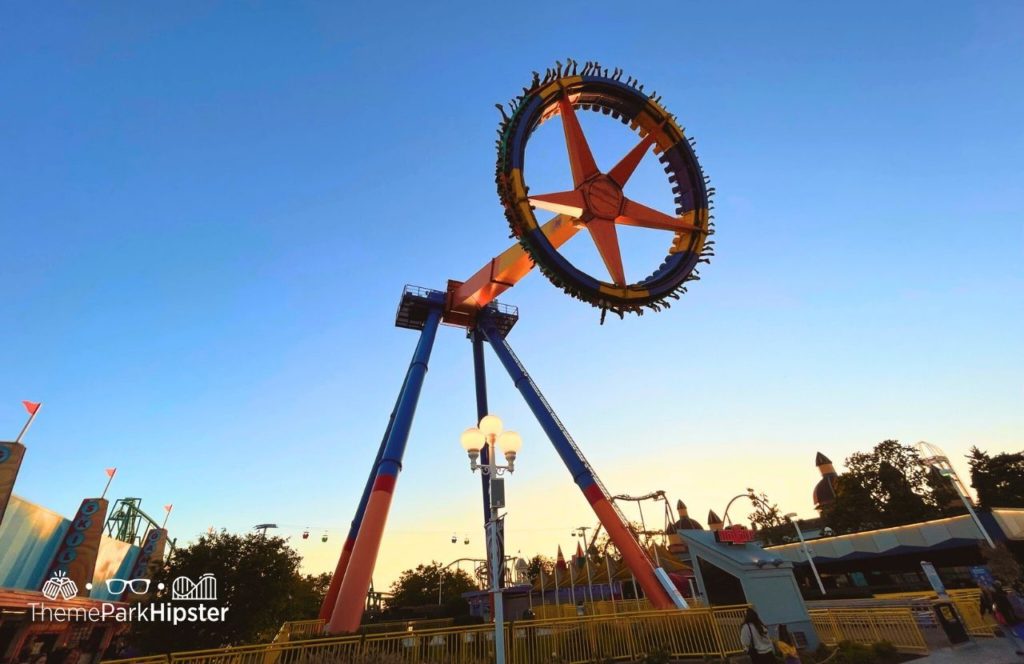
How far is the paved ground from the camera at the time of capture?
1100 centimetres

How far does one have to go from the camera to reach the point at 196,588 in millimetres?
18391

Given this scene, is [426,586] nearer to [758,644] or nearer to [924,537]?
[924,537]

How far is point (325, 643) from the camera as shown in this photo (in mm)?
10781

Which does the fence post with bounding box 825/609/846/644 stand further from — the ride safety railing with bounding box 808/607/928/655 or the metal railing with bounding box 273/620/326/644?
the metal railing with bounding box 273/620/326/644

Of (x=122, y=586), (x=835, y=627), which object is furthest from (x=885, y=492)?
(x=122, y=586)

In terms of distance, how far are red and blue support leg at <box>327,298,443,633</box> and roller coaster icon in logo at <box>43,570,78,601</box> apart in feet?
38.7

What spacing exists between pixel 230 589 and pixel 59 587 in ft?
22.8

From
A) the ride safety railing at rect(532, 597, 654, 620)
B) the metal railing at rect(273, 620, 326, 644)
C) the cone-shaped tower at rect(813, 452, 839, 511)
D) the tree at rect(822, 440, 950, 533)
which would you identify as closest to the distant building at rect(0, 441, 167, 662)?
the metal railing at rect(273, 620, 326, 644)

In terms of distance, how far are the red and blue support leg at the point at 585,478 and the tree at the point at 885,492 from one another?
47667 millimetres

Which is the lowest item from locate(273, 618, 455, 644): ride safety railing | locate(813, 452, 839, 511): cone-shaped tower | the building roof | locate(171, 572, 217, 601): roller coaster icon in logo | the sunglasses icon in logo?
locate(273, 618, 455, 644): ride safety railing

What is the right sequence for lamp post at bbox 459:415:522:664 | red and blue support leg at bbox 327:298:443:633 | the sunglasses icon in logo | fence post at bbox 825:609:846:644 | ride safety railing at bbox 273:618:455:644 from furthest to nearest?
the sunglasses icon in logo, ride safety railing at bbox 273:618:455:644, red and blue support leg at bbox 327:298:443:633, fence post at bbox 825:609:846:644, lamp post at bbox 459:415:522:664

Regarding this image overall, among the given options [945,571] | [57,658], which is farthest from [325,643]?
[945,571]

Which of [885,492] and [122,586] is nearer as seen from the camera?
[122,586]

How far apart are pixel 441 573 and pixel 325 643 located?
57.2 metres
